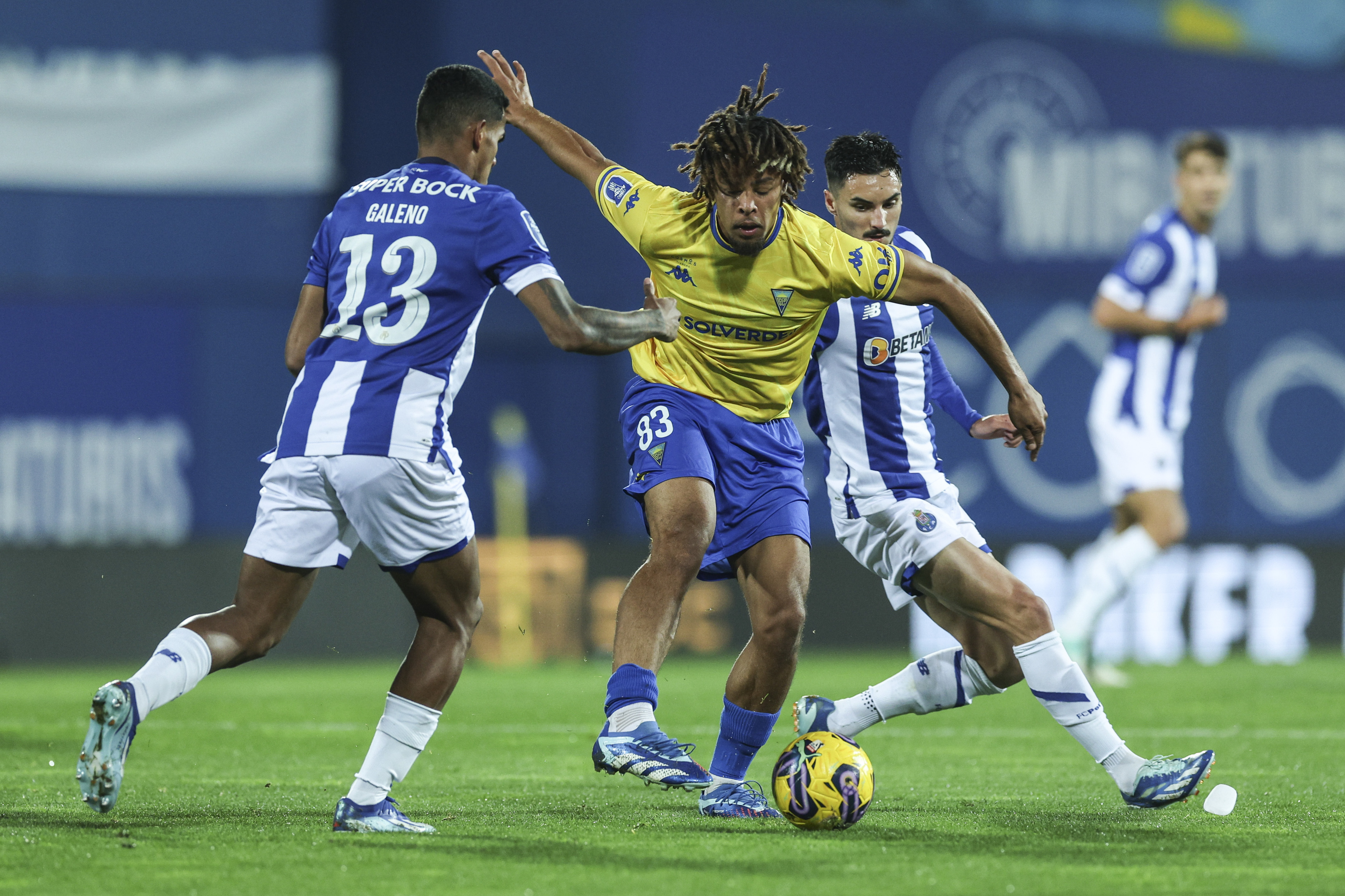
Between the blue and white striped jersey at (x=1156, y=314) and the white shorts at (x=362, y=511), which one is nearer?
the white shorts at (x=362, y=511)

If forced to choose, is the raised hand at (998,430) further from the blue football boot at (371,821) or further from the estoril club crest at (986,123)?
the estoril club crest at (986,123)

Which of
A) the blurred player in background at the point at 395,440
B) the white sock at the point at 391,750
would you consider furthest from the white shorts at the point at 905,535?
the white sock at the point at 391,750

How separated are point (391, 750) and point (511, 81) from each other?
2.39 meters

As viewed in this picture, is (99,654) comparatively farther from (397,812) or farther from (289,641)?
(397,812)

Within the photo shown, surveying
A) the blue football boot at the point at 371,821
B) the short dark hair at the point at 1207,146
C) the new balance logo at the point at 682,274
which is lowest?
the blue football boot at the point at 371,821

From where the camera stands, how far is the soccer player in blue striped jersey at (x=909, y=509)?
17.4 ft

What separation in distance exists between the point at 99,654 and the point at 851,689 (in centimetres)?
532

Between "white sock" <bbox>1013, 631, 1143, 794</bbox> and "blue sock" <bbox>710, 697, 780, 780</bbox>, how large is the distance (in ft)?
2.52

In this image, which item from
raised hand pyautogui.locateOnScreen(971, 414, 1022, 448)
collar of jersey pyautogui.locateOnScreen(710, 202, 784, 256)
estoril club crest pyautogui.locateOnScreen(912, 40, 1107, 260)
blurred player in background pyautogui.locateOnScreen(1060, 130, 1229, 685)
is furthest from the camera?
estoril club crest pyautogui.locateOnScreen(912, 40, 1107, 260)

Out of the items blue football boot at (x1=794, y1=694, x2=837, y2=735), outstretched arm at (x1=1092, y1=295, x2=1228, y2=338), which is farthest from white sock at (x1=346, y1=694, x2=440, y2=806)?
outstretched arm at (x1=1092, y1=295, x2=1228, y2=338)

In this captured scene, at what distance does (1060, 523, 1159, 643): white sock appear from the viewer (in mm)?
9523

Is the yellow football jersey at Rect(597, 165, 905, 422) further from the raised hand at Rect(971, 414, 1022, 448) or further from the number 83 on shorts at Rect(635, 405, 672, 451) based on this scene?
the raised hand at Rect(971, 414, 1022, 448)

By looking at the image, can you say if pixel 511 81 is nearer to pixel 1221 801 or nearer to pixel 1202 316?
pixel 1221 801

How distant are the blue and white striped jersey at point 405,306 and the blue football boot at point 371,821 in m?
0.90
